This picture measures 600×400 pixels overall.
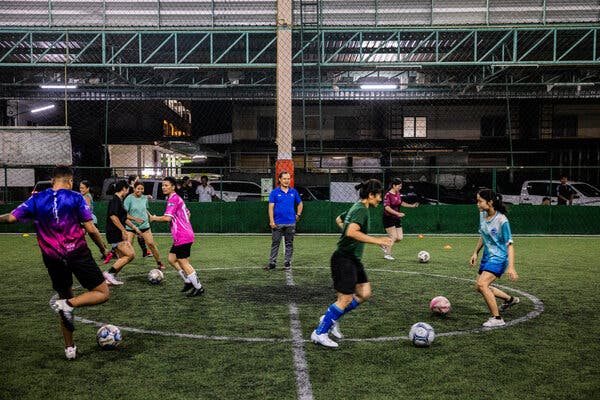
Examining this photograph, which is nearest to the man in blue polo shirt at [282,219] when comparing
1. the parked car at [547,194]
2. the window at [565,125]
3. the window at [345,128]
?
the parked car at [547,194]

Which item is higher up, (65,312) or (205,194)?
(205,194)

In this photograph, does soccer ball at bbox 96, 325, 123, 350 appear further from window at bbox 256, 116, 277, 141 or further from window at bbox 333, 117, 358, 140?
window at bbox 333, 117, 358, 140

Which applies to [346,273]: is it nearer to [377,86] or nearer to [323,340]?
[323,340]

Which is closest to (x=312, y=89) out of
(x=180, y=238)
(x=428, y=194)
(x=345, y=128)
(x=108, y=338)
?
(x=345, y=128)

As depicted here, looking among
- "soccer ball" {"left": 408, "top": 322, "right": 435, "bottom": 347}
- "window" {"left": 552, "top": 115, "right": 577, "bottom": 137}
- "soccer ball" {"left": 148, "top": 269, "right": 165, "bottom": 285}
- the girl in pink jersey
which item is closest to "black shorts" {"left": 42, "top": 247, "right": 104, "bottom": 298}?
"soccer ball" {"left": 408, "top": 322, "right": 435, "bottom": 347}

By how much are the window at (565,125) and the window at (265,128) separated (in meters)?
19.5

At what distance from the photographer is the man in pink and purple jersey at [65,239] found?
5.61 meters

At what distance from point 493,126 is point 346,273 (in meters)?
35.9

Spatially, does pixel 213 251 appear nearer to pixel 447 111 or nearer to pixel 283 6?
pixel 283 6

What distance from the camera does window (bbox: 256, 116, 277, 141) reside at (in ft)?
126

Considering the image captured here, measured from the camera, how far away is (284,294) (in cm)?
917

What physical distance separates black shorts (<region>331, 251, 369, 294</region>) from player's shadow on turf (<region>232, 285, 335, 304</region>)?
8.05ft

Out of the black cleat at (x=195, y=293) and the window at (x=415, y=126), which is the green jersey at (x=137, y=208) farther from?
the window at (x=415, y=126)

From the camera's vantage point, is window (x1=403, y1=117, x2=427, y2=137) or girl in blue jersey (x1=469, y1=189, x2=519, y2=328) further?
window (x1=403, y1=117, x2=427, y2=137)
